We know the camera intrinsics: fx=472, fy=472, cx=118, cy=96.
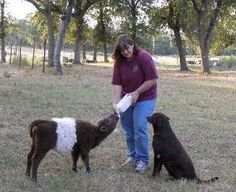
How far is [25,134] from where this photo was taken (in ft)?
30.3

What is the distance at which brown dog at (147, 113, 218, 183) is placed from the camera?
6.58 m

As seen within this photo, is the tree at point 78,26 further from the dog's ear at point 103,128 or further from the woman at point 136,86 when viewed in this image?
the dog's ear at point 103,128

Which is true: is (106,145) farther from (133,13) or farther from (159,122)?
(133,13)

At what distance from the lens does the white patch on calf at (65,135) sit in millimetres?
6387

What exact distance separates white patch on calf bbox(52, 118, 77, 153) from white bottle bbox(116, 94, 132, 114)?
2.40 feet

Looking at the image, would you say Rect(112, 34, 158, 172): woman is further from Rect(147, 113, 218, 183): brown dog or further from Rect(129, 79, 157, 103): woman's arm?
Rect(147, 113, 218, 183): brown dog

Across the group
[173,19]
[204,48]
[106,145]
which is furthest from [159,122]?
[173,19]

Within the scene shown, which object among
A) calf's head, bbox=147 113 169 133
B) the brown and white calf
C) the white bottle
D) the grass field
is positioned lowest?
the grass field

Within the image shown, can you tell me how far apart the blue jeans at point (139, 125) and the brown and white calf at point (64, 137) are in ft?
1.12

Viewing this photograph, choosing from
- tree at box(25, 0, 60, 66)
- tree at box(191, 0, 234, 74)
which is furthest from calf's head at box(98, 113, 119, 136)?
tree at box(191, 0, 234, 74)

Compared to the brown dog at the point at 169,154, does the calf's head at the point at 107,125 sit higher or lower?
higher

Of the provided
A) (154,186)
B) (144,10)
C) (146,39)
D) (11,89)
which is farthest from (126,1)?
(154,186)

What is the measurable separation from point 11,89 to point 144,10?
29.7 m

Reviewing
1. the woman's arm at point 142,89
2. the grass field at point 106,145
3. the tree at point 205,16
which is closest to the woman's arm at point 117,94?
the woman's arm at point 142,89
